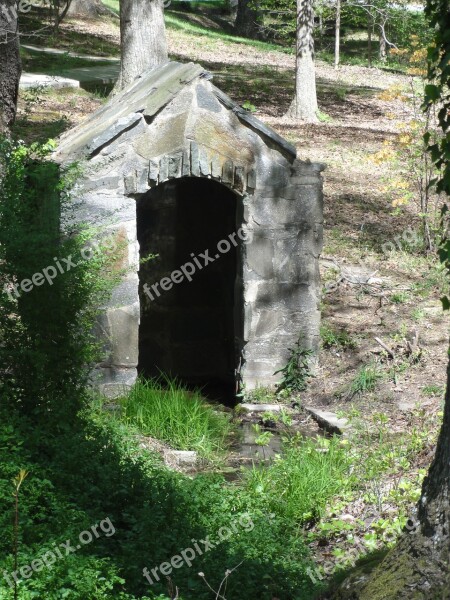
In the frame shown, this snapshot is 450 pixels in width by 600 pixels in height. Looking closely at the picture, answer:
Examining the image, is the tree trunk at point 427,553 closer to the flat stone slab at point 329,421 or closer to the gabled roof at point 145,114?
the flat stone slab at point 329,421

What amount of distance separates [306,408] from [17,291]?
123 inches

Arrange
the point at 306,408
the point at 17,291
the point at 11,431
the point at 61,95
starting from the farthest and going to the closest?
1. the point at 61,95
2. the point at 306,408
3. the point at 17,291
4. the point at 11,431

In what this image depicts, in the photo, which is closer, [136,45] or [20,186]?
[20,186]

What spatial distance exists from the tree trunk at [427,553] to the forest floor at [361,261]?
7.00 ft

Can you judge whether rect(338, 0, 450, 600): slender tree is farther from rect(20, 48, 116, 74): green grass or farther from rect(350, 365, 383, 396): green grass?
rect(20, 48, 116, 74): green grass

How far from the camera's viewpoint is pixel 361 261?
11.3 meters

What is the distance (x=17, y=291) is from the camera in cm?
629

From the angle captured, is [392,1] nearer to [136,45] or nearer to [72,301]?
[136,45]

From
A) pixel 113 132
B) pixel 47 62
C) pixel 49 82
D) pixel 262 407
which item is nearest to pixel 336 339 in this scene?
pixel 262 407

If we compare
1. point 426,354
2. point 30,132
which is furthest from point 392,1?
point 426,354

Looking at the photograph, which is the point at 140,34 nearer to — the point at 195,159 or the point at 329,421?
the point at 195,159

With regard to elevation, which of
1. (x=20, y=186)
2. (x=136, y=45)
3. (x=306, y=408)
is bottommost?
(x=306, y=408)

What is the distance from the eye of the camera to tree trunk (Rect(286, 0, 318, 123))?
54.2ft

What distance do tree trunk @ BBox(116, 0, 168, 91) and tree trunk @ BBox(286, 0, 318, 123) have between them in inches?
140
